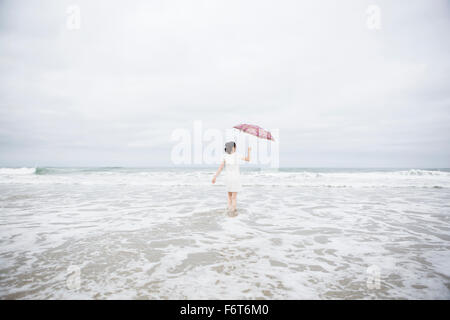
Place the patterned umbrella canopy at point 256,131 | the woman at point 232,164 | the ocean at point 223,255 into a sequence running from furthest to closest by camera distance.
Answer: the woman at point 232,164
the patterned umbrella canopy at point 256,131
the ocean at point 223,255

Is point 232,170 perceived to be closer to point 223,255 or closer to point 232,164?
point 232,164

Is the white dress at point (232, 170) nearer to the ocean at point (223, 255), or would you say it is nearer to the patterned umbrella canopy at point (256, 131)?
the patterned umbrella canopy at point (256, 131)

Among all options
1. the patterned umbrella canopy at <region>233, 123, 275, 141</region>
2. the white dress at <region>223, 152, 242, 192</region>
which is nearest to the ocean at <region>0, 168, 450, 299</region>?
the white dress at <region>223, 152, 242, 192</region>

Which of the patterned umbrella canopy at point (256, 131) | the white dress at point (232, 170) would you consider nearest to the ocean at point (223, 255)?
the white dress at point (232, 170)

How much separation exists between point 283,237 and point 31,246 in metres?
5.50

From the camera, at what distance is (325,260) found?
13.7 ft

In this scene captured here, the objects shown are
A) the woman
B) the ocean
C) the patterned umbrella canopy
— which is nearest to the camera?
the ocean

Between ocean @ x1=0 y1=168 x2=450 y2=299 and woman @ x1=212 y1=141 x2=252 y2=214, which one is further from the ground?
woman @ x1=212 y1=141 x2=252 y2=214

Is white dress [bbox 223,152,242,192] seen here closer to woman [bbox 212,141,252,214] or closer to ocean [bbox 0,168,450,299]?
woman [bbox 212,141,252,214]

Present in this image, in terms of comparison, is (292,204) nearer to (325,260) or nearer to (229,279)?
(325,260)

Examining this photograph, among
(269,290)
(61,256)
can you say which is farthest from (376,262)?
(61,256)

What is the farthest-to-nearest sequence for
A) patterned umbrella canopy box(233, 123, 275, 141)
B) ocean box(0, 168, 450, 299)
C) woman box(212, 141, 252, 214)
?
woman box(212, 141, 252, 214)
patterned umbrella canopy box(233, 123, 275, 141)
ocean box(0, 168, 450, 299)
